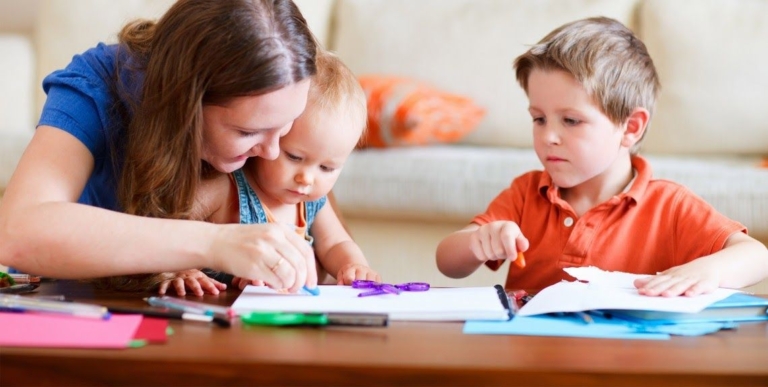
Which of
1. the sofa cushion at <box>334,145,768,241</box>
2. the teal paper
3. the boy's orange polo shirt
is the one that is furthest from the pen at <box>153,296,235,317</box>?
the sofa cushion at <box>334,145,768,241</box>

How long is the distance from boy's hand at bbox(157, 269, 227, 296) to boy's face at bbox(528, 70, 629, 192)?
601 millimetres

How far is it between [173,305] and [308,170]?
1.48 ft

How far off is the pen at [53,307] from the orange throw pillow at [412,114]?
144 cm

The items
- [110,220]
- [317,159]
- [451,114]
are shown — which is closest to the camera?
[110,220]

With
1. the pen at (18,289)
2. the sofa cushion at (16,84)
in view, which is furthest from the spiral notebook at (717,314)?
the sofa cushion at (16,84)

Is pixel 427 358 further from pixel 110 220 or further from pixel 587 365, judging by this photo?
pixel 110 220

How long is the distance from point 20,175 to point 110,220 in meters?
0.17

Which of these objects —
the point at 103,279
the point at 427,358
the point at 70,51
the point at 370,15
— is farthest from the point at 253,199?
the point at 70,51

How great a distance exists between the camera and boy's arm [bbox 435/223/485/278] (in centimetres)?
142

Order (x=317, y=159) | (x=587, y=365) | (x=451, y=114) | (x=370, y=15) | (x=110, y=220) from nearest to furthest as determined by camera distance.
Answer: (x=587, y=365)
(x=110, y=220)
(x=317, y=159)
(x=451, y=114)
(x=370, y=15)

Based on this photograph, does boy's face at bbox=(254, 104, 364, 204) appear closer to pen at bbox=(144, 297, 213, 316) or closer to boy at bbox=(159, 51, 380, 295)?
boy at bbox=(159, 51, 380, 295)

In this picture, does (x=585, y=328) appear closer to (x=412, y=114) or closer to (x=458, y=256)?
(x=458, y=256)

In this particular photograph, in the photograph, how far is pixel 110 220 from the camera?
1042 mm

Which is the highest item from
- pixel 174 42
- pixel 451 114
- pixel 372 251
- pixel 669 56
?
pixel 174 42
